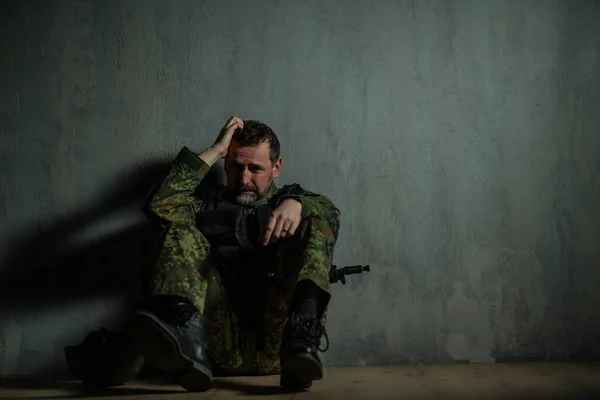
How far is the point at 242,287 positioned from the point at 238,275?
0.17 feet

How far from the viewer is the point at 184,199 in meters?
2.38

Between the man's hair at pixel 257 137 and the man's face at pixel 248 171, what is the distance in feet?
0.06

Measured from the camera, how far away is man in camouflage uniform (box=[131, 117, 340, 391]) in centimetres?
181

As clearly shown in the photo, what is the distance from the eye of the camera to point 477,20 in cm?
287

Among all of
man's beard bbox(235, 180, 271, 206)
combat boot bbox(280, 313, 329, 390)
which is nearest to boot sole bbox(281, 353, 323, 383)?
combat boot bbox(280, 313, 329, 390)

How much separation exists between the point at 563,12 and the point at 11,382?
309 centimetres

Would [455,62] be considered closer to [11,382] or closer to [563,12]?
[563,12]

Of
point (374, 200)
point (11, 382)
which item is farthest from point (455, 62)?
point (11, 382)

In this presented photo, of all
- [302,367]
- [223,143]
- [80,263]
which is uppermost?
[223,143]

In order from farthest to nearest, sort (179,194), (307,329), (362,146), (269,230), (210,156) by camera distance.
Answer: (362,146)
(210,156)
(179,194)
(269,230)
(307,329)

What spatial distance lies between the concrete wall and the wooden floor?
240 millimetres

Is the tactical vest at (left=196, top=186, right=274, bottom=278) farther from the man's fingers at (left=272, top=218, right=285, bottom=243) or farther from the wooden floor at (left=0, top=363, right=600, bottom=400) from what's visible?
the wooden floor at (left=0, top=363, right=600, bottom=400)

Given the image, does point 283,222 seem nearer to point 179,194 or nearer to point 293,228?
point 293,228

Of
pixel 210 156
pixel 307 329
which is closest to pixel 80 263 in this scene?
pixel 210 156
